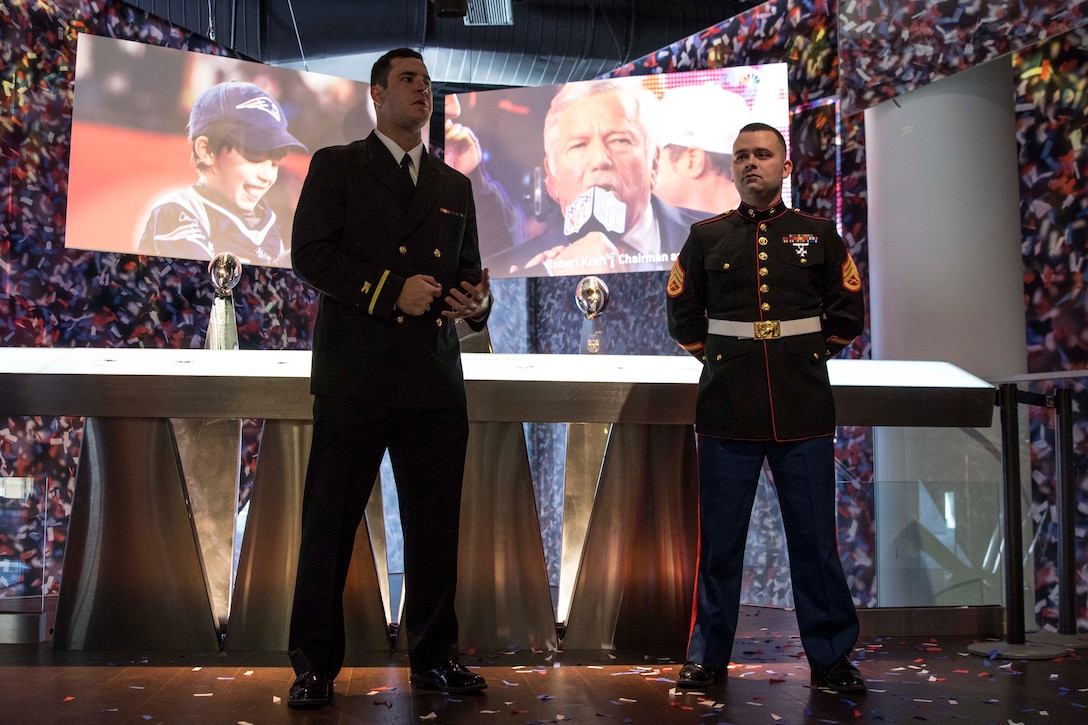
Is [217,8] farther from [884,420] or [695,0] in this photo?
[884,420]

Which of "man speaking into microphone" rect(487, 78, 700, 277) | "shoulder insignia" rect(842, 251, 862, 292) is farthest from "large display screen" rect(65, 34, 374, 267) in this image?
"shoulder insignia" rect(842, 251, 862, 292)

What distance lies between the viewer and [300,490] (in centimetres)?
277

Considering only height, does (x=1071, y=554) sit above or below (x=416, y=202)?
below

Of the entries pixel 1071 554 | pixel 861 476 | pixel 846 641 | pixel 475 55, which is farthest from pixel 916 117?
pixel 475 55

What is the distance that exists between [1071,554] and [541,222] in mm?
3077

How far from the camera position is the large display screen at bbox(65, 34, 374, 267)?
4371mm

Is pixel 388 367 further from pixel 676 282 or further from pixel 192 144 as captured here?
pixel 192 144

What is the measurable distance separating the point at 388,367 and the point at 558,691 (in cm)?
82

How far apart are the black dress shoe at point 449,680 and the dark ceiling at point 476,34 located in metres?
3.94

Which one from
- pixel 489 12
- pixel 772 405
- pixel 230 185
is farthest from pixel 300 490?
pixel 489 12

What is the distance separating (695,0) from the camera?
536cm

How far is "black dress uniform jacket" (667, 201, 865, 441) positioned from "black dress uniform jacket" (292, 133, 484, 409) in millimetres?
598

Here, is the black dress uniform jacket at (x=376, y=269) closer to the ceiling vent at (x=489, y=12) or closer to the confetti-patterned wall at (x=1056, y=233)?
the confetti-patterned wall at (x=1056, y=233)

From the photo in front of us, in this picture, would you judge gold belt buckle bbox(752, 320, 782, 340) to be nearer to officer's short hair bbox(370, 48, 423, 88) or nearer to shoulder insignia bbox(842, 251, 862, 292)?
shoulder insignia bbox(842, 251, 862, 292)
